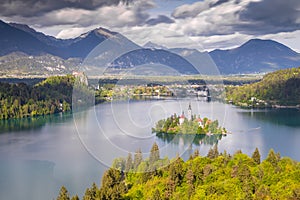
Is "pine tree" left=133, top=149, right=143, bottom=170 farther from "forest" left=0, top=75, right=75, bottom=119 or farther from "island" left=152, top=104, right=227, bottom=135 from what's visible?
"forest" left=0, top=75, right=75, bottom=119

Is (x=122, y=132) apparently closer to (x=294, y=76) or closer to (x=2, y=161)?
(x=2, y=161)

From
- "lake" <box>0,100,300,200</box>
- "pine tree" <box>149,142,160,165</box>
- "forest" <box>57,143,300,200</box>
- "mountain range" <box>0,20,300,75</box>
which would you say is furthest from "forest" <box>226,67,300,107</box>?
"pine tree" <box>149,142,160,165</box>

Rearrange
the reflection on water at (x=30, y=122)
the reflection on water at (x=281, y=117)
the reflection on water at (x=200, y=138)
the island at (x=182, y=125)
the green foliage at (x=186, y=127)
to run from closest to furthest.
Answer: the green foliage at (x=186, y=127)
the island at (x=182, y=125)
the reflection on water at (x=200, y=138)
the reflection on water at (x=30, y=122)
the reflection on water at (x=281, y=117)

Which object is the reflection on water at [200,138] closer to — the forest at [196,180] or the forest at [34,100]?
the forest at [196,180]

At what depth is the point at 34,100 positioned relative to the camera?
2227cm

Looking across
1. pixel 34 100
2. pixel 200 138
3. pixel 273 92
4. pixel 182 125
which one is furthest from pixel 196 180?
pixel 273 92

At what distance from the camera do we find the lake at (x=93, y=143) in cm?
775

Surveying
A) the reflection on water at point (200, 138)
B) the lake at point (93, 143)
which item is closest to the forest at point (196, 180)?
the lake at point (93, 143)

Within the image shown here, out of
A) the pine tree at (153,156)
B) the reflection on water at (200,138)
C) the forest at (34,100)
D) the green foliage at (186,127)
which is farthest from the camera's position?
the forest at (34,100)

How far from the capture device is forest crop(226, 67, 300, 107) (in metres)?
26.2

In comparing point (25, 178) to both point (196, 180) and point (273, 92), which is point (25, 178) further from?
point (273, 92)

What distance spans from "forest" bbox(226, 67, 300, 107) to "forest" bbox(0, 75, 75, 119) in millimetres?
12510

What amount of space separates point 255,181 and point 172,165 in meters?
1.45

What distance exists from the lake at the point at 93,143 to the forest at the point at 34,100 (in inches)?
89.2
